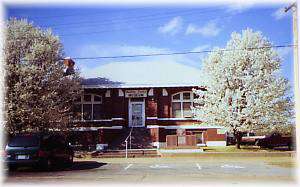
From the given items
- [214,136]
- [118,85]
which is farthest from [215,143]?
[118,85]

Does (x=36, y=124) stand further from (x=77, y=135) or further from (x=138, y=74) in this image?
(x=138, y=74)

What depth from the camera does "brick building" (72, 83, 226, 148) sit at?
31.9 m

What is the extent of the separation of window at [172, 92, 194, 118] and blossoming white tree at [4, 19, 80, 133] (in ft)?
30.1

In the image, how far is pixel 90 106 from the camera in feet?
110

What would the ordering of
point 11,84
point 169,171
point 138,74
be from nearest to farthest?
point 169,171 < point 11,84 < point 138,74

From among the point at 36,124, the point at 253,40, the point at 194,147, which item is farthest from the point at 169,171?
the point at 253,40

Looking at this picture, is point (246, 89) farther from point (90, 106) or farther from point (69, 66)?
point (69, 66)

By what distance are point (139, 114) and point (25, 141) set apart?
16008mm

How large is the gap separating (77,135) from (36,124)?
6.88 metres

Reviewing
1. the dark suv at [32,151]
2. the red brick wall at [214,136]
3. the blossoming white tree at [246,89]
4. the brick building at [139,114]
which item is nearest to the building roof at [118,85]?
the brick building at [139,114]

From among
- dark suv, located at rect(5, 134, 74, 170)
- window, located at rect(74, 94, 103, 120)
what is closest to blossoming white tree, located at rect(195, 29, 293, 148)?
window, located at rect(74, 94, 103, 120)

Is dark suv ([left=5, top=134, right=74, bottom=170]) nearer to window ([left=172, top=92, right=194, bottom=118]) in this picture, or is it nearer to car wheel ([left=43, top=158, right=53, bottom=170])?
car wheel ([left=43, top=158, right=53, bottom=170])

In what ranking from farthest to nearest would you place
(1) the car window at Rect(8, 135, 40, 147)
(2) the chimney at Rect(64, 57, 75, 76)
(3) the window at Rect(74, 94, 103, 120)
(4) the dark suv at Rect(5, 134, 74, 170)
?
(3) the window at Rect(74, 94, 103, 120) < (2) the chimney at Rect(64, 57, 75, 76) < (1) the car window at Rect(8, 135, 40, 147) < (4) the dark suv at Rect(5, 134, 74, 170)

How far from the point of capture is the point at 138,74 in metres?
35.1
